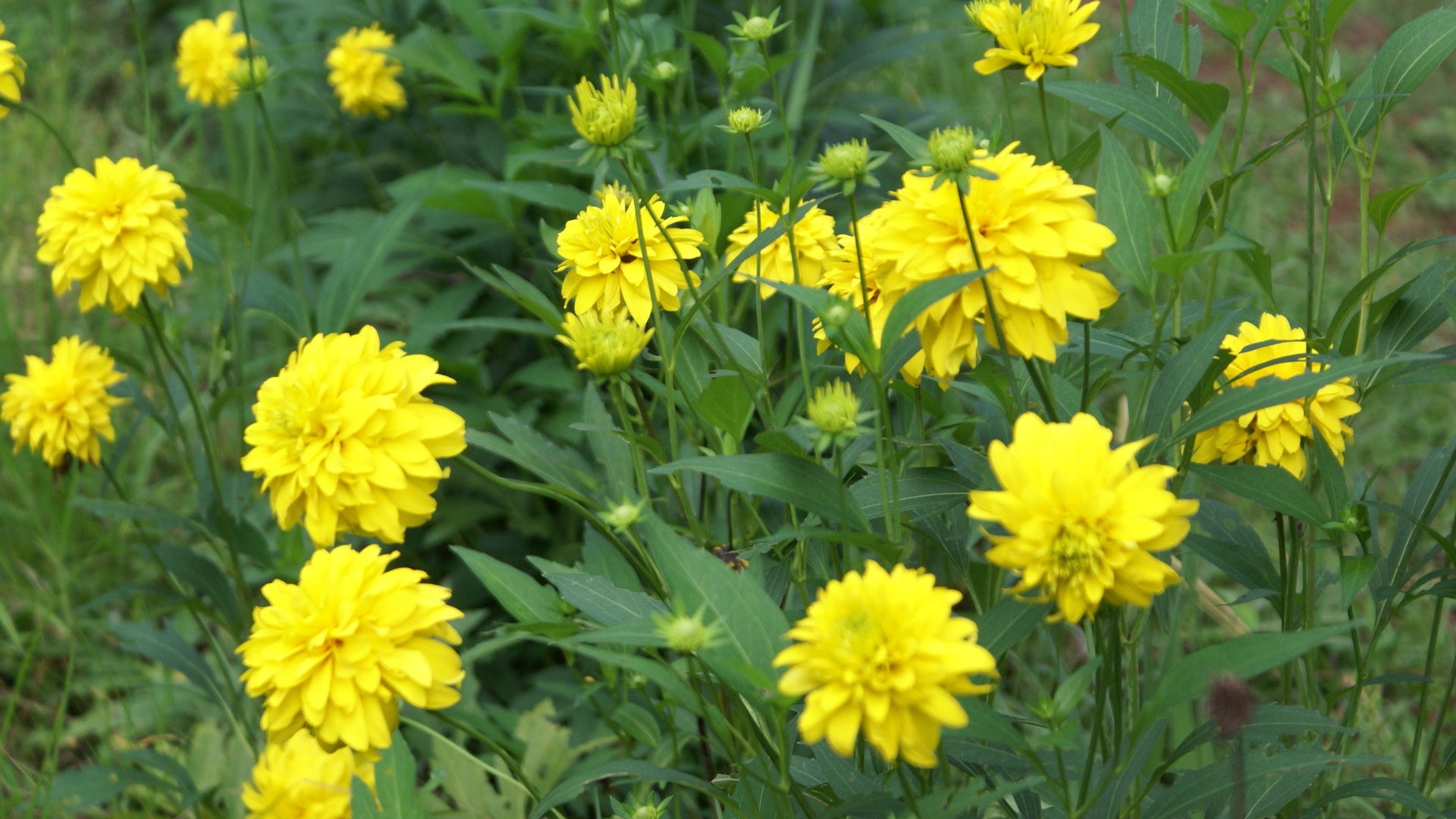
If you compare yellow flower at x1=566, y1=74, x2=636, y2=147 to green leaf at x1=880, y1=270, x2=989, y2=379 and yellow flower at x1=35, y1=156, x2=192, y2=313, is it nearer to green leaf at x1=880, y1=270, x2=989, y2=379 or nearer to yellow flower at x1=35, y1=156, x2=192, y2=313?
green leaf at x1=880, y1=270, x2=989, y2=379

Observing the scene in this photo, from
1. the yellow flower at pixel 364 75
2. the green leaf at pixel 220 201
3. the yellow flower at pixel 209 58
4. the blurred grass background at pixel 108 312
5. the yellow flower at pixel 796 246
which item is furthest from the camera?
the yellow flower at pixel 209 58

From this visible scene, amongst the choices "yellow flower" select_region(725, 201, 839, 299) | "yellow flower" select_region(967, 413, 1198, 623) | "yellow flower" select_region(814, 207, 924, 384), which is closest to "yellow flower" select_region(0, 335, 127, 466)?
"yellow flower" select_region(725, 201, 839, 299)

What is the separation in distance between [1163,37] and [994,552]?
708mm

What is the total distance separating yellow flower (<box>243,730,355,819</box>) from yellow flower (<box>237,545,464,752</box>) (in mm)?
310

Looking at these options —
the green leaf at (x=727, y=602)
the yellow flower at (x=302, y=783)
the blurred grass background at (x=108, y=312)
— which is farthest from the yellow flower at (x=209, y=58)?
the green leaf at (x=727, y=602)

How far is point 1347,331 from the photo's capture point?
1.16 meters

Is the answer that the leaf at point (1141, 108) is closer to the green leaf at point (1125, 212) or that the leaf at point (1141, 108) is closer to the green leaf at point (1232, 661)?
the green leaf at point (1125, 212)

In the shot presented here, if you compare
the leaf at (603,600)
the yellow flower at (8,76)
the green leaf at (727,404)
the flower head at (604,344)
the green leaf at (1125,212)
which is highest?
the yellow flower at (8,76)

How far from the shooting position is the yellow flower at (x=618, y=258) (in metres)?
1.09

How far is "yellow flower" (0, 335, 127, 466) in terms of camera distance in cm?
169

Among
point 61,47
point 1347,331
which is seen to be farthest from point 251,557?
point 61,47

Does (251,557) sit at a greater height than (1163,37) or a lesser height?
lesser

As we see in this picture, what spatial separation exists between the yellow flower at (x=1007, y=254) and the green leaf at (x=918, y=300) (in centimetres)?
5

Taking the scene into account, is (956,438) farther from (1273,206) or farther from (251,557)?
(1273,206)
